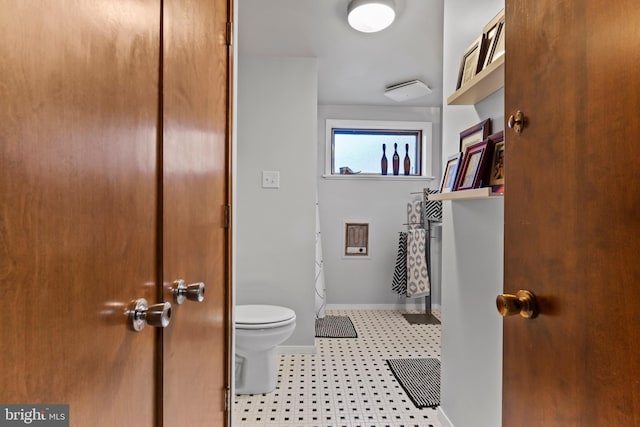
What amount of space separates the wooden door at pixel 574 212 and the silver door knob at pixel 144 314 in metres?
0.76

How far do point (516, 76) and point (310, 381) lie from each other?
2089mm

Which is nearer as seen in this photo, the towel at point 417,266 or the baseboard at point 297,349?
the baseboard at point 297,349

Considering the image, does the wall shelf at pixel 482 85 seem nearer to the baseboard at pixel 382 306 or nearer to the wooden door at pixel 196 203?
the wooden door at pixel 196 203

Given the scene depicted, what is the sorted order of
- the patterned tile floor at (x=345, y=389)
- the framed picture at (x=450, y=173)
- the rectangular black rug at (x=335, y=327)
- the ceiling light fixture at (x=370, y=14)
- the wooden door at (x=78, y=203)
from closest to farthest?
the wooden door at (x=78, y=203)
the framed picture at (x=450, y=173)
the patterned tile floor at (x=345, y=389)
the ceiling light fixture at (x=370, y=14)
the rectangular black rug at (x=335, y=327)

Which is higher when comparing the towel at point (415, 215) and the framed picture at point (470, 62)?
the framed picture at point (470, 62)

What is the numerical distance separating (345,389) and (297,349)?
0.68 m

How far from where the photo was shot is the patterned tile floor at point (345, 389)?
6.08 feet

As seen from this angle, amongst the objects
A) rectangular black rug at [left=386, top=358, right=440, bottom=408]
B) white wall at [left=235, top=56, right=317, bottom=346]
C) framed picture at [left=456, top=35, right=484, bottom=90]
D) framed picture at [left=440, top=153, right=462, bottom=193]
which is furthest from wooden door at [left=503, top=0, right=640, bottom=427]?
white wall at [left=235, top=56, right=317, bottom=346]

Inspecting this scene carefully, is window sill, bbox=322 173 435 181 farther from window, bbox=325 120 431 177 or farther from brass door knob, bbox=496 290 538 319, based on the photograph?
brass door knob, bbox=496 290 538 319

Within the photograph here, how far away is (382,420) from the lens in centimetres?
184

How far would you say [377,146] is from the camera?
4.07 m

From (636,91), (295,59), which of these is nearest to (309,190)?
(295,59)

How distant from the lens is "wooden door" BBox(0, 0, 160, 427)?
415 mm

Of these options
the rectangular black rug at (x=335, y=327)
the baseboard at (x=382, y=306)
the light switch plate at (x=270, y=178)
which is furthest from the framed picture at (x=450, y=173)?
the baseboard at (x=382, y=306)
